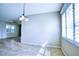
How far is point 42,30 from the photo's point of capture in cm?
789

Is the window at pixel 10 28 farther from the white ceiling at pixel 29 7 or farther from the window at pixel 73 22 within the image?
the window at pixel 73 22

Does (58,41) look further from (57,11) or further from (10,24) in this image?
(10,24)

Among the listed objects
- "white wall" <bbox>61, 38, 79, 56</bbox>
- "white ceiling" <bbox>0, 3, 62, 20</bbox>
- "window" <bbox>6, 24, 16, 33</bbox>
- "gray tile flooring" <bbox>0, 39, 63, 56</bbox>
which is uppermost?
"white ceiling" <bbox>0, 3, 62, 20</bbox>

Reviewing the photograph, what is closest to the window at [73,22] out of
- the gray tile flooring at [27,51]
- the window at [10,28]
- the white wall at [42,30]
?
the gray tile flooring at [27,51]

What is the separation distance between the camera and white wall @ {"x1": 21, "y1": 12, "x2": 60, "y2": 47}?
7676mm

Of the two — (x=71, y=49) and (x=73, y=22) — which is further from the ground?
(x=73, y=22)

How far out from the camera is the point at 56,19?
302 inches

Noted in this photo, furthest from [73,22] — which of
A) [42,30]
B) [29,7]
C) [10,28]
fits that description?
[10,28]

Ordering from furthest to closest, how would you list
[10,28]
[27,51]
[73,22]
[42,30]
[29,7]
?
1. [10,28]
2. [42,30]
3. [29,7]
4. [27,51]
5. [73,22]

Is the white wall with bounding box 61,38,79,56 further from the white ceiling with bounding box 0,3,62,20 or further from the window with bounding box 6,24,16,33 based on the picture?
the window with bounding box 6,24,16,33

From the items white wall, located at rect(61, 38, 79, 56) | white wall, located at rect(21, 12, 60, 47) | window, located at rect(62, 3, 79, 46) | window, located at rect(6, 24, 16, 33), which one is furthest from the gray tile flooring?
window, located at rect(6, 24, 16, 33)

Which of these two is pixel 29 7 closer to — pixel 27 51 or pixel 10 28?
pixel 27 51

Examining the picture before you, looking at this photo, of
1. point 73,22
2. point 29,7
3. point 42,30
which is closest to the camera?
point 73,22

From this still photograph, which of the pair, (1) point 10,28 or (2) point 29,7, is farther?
(1) point 10,28
